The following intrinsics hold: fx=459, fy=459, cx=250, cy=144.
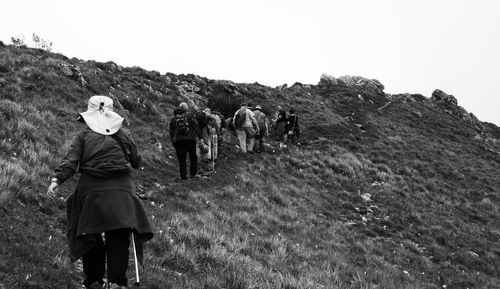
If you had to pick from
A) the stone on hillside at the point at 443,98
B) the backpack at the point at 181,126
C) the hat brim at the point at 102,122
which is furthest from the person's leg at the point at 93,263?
the stone on hillside at the point at 443,98

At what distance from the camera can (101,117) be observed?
16.5 ft

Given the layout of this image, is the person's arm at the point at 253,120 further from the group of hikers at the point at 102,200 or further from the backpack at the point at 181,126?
the group of hikers at the point at 102,200

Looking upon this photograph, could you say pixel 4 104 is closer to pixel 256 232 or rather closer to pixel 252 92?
pixel 256 232

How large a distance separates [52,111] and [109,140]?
1077cm

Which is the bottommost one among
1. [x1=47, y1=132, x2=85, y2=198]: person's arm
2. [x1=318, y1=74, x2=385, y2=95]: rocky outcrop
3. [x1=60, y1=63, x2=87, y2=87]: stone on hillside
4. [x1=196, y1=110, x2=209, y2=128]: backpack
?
[x1=47, y1=132, x2=85, y2=198]: person's arm

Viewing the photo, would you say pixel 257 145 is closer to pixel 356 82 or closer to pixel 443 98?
pixel 356 82

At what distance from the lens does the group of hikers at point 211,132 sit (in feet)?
43.3

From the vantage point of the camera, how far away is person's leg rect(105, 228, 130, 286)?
466 centimetres

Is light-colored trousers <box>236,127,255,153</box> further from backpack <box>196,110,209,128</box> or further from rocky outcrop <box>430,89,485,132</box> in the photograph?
rocky outcrop <box>430,89,485,132</box>

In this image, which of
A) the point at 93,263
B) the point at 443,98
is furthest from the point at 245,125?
the point at 443,98

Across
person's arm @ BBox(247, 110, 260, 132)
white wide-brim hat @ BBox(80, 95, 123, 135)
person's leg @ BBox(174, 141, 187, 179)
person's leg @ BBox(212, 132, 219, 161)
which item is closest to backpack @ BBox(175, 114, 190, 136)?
person's leg @ BBox(174, 141, 187, 179)

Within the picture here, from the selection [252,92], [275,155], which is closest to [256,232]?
[275,155]

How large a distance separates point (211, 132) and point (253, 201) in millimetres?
3733

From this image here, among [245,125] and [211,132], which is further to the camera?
[245,125]
